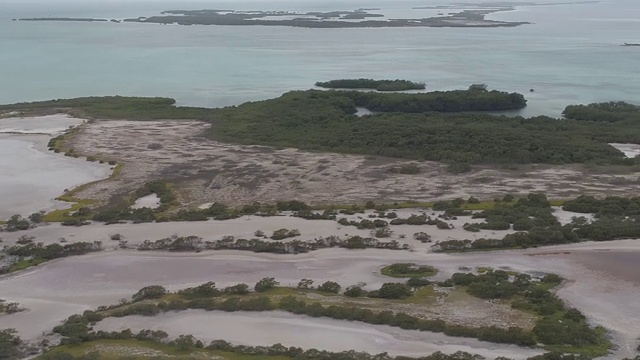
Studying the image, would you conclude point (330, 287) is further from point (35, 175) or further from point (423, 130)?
point (423, 130)

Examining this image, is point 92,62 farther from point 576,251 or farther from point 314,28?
point 576,251

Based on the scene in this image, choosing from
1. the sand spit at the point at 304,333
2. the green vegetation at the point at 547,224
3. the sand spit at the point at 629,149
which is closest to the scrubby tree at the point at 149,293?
the sand spit at the point at 304,333

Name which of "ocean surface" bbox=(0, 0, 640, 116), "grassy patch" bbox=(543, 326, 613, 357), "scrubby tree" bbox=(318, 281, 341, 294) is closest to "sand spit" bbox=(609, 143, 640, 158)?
"ocean surface" bbox=(0, 0, 640, 116)

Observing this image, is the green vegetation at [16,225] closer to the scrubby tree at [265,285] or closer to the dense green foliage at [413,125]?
the scrubby tree at [265,285]

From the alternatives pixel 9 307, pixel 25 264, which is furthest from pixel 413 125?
pixel 9 307

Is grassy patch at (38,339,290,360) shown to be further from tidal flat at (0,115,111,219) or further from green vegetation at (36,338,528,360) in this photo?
tidal flat at (0,115,111,219)

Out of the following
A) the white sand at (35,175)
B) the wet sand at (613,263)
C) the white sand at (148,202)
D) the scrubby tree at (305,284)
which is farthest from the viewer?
the white sand at (35,175)
